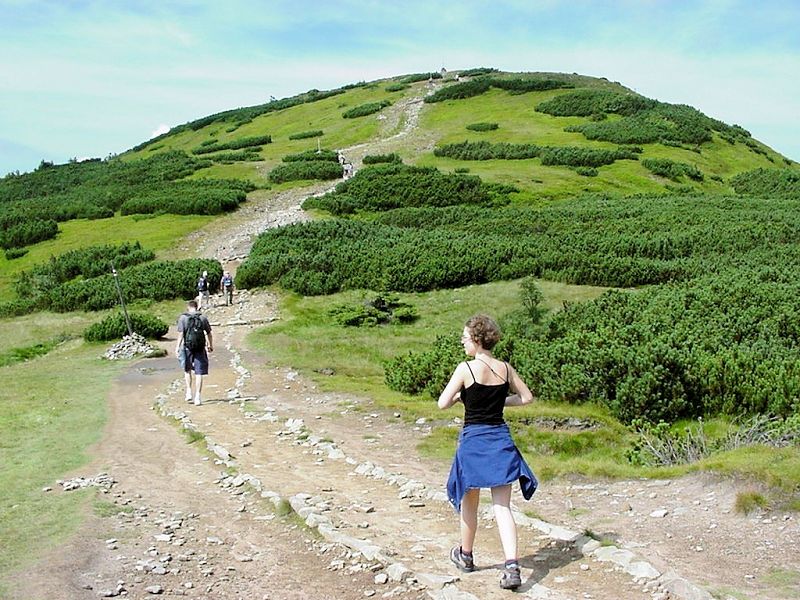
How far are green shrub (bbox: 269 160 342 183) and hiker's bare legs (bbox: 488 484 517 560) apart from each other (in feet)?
193

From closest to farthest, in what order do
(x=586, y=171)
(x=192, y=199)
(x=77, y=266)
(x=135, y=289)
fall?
(x=135, y=289) → (x=77, y=266) → (x=192, y=199) → (x=586, y=171)

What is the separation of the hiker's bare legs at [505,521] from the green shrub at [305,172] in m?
58.8

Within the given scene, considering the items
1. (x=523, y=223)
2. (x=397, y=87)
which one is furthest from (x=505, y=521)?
(x=397, y=87)

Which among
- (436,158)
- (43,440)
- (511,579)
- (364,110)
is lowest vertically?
(43,440)

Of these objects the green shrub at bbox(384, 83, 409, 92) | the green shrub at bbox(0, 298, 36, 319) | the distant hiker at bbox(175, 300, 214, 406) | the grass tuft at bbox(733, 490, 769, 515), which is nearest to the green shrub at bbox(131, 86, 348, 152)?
the green shrub at bbox(384, 83, 409, 92)

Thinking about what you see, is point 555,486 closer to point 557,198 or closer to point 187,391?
point 187,391

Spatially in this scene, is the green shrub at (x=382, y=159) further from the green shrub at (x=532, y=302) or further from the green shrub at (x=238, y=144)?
the green shrub at (x=532, y=302)

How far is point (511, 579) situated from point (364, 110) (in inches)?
3585

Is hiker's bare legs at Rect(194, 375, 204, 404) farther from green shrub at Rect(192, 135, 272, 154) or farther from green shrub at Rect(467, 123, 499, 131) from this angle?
green shrub at Rect(192, 135, 272, 154)

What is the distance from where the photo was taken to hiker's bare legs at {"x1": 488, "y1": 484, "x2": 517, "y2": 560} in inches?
258

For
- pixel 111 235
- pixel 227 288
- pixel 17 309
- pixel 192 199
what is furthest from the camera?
pixel 192 199

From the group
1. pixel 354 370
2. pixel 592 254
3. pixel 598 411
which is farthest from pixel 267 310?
pixel 598 411

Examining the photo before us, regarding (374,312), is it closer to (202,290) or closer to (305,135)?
(202,290)

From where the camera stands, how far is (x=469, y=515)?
6973 mm
